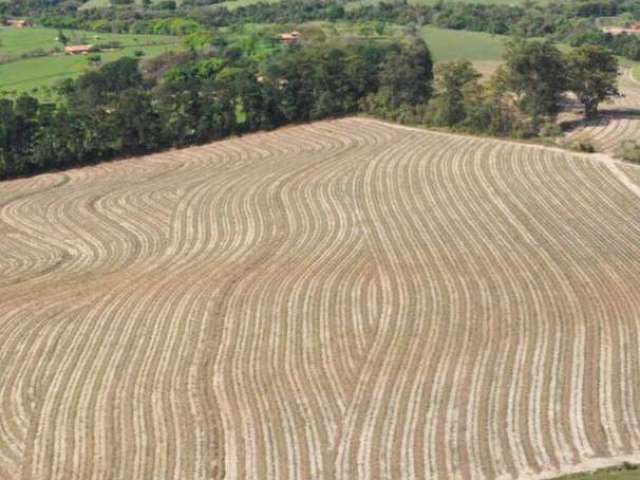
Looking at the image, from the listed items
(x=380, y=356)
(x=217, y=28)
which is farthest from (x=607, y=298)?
(x=217, y=28)

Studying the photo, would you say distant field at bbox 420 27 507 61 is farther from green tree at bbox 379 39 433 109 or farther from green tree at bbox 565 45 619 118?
green tree at bbox 565 45 619 118

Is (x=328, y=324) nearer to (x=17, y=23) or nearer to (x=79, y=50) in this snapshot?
(x=79, y=50)

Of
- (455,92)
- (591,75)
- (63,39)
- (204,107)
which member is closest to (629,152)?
(591,75)

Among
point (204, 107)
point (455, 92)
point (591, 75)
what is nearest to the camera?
point (591, 75)

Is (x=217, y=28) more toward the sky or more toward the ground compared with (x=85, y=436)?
more toward the ground

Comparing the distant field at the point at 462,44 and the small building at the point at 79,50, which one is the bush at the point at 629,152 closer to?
the distant field at the point at 462,44

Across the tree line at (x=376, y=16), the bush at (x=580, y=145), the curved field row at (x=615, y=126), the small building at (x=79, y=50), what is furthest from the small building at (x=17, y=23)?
the bush at (x=580, y=145)

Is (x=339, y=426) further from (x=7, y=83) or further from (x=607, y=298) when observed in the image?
(x=7, y=83)
